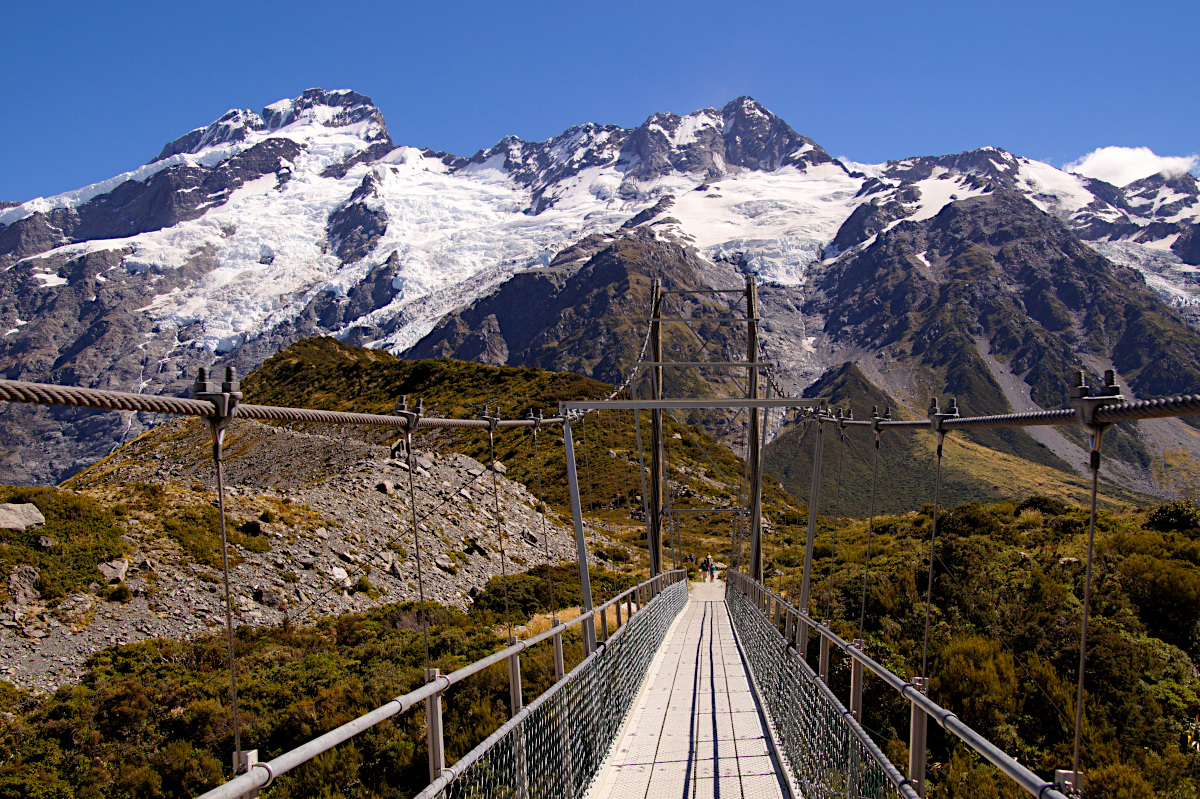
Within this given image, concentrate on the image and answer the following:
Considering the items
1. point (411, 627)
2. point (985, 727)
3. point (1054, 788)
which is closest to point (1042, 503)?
point (985, 727)

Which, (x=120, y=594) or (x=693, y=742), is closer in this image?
(x=693, y=742)

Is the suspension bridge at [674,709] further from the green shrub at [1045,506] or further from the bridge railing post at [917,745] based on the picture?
the green shrub at [1045,506]

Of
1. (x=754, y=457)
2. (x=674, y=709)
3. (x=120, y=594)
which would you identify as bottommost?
(x=674, y=709)

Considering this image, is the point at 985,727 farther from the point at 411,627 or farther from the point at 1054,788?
the point at 411,627

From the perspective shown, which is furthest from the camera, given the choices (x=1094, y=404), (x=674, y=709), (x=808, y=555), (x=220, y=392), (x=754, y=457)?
(x=754, y=457)

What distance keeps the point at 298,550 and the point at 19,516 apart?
507 centimetres

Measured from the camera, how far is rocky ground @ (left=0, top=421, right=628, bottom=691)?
1177 centimetres

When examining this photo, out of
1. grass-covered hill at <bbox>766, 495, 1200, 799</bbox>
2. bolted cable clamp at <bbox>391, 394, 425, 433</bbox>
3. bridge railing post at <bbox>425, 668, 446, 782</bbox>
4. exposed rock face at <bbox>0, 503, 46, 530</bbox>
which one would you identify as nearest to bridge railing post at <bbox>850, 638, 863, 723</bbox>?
grass-covered hill at <bbox>766, 495, 1200, 799</bbox>

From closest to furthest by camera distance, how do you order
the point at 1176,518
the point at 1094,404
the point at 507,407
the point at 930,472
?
the point at 1094,404
the point at 1176,518
the point at 507,407
the point at 930,472

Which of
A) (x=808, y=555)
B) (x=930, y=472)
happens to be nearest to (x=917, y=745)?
(x=808, y=555)

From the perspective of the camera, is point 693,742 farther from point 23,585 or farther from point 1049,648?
point 23,585

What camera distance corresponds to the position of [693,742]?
21.5 ft

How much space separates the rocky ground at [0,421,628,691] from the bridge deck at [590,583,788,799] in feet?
7.32

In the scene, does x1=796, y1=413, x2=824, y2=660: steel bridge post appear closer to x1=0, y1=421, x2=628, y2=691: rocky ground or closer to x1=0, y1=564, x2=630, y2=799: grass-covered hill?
x1=0, y1=421, x2=628, y2=691: rocky ground
